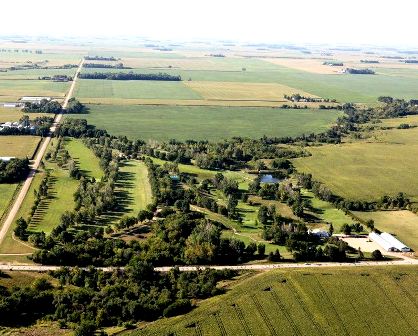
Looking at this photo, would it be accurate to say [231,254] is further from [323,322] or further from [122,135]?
[122,135]

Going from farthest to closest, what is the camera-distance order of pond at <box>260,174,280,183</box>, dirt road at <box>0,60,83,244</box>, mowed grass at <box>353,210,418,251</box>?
pond at <box>260,174,280,183</box> → mowed grass at <box>353,210,418,251</box> → dirt road at <box>0,60,83,244</box>

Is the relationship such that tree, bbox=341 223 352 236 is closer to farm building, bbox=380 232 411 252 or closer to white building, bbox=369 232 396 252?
white building, bbox=369 232 396 252

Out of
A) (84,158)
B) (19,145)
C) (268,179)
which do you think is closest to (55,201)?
(84,158)

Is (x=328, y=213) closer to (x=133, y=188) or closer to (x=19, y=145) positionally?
(x=133, y=188)

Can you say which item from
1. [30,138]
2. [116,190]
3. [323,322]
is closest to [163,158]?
[116,190]

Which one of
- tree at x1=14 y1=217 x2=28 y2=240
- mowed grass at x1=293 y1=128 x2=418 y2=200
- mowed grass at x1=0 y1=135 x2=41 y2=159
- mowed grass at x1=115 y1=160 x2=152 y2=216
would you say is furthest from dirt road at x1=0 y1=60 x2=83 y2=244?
mowed grass at x1=293 y1=128 x2=418 y2=200

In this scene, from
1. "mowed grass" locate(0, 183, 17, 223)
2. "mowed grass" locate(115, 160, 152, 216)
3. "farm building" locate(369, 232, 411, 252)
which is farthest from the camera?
"mowed grass" locate(115, 160, 152, 216)
